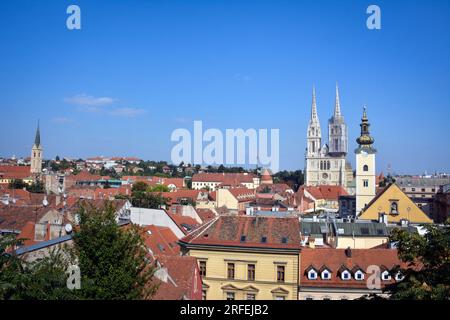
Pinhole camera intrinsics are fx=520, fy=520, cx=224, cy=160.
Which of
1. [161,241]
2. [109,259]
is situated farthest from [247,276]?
[109,259]

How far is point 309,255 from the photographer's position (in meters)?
23.1

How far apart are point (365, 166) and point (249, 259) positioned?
1332 inches

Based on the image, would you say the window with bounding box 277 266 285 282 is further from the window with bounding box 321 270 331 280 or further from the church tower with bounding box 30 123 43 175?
the church tower with bounding box 30 123 43 175

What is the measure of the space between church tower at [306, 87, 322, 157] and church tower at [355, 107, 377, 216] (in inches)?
→ 2700

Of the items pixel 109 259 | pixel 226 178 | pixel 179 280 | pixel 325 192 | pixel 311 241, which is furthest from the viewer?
pixel 226 178

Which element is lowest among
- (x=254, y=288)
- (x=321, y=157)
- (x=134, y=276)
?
(x=254, y=288)

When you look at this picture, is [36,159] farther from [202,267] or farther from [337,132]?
[202,267]

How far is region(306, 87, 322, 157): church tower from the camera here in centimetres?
12368

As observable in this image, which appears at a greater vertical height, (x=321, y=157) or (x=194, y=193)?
(x=321, y=157)

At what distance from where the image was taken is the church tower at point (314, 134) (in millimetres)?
123675

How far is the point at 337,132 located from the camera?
134000mm
